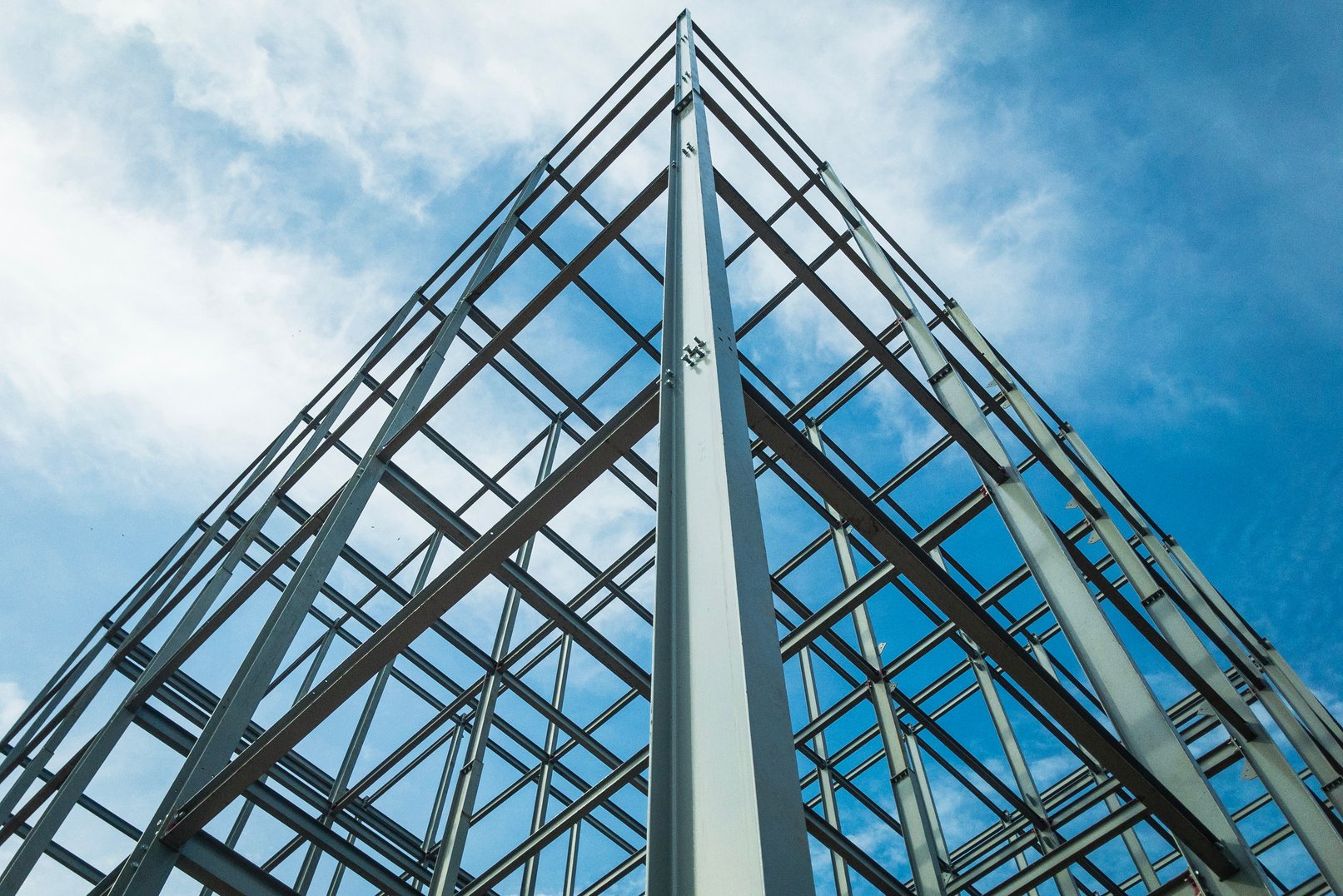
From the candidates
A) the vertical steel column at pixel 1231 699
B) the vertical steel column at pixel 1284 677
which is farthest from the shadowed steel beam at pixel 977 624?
the vertical steel column at pixel 1284 677

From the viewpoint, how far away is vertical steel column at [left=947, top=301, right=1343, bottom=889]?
530cm

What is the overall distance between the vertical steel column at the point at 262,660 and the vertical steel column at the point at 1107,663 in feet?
14.8

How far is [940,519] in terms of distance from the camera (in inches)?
337

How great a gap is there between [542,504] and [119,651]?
7307mm

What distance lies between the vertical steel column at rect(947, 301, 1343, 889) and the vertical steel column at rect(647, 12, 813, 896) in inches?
165

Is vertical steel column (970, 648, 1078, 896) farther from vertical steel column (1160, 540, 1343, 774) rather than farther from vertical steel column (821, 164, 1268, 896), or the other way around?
vertical steel column (821, 164, 1268, 896)

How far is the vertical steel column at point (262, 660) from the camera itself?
171 inches

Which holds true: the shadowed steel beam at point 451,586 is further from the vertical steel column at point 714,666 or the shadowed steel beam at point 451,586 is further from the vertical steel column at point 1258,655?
the vertical steel column at point 1258,655

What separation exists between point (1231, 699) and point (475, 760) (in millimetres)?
6560

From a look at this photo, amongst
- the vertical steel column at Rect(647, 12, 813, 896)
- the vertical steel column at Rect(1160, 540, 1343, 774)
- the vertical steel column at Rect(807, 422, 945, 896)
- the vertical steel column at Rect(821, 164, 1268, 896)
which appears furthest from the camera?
the vertical steel column at Rect(1160, 540, 1343, 774)

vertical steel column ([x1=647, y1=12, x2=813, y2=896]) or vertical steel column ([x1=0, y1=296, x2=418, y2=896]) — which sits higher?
vertical steel column ([x1=0, y1=296, x2=418, y2=896])

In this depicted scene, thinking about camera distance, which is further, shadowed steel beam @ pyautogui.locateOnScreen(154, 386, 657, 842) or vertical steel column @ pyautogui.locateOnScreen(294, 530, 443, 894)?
vertical steel column @ pyautogui.locateOnScreen(294, 530, 443, 894)

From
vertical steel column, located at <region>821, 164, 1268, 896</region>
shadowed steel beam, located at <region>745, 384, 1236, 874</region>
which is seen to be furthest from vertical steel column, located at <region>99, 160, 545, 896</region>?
vertical steel column, located at <region>821, 164, 1268, 896</region>

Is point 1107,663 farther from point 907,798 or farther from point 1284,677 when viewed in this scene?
point 1284,677
